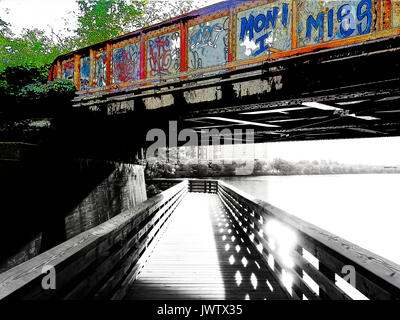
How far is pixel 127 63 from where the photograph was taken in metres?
6.72

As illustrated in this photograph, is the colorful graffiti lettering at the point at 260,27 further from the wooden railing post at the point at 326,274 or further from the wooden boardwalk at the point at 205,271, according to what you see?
the wooden boardwalk at the point at 205,271

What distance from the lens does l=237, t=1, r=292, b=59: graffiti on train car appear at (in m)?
4.52

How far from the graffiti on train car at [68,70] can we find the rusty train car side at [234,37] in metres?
0.99

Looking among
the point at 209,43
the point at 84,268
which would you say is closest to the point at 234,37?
the point at 209,43

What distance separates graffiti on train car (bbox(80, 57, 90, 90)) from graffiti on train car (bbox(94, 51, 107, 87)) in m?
0.43

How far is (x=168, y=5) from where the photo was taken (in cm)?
2405

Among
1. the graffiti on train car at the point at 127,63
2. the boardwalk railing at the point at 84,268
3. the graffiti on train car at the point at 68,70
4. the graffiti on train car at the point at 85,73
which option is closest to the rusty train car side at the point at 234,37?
the graffiti on train car at the point at 127,63

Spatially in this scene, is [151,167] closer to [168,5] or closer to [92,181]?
[168,5]

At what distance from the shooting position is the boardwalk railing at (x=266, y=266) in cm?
148

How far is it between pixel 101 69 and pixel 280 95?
18.5 ft

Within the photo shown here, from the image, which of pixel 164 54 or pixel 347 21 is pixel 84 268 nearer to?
pixel 347 21

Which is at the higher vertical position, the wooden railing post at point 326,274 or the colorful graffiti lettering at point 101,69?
the colorful graffiti lettering at point 101,69
